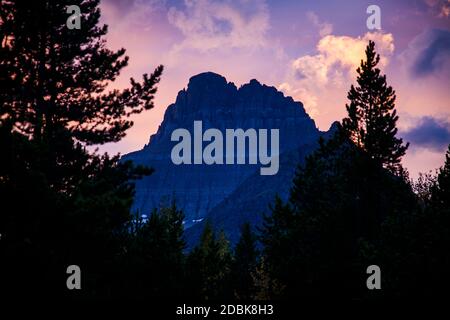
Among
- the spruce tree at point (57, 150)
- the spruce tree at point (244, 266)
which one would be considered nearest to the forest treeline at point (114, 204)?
the spruce tree at point (57, 150)

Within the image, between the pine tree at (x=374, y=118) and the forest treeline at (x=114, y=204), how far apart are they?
7 cm

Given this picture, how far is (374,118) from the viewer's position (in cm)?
2911

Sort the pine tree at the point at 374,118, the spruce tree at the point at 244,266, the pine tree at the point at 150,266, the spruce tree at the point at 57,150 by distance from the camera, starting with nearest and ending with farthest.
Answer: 1. the spruce tree at the point at 57,150
2. the pine tree at the point at 150,266
3. the pine tree at the point at 374,118
4. the spruce tree at the point at 244,266

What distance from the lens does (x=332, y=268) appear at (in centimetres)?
2623

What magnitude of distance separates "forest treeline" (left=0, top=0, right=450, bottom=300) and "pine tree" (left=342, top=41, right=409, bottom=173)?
2.7 inches

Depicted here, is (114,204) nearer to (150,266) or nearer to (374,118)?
(150,266)

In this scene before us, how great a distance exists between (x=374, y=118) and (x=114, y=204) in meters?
20.9

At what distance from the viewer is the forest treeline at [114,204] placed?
477 inches

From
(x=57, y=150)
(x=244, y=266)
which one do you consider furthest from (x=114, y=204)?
(x=244, y=266)

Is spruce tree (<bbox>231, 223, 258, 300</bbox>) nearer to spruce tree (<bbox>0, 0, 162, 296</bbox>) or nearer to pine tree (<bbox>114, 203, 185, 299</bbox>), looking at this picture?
pine tree (<bbox>114, 203, 185, 299</bbox>)

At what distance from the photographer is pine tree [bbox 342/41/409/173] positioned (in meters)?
28.3

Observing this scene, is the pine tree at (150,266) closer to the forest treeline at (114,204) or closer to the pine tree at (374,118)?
the forest treeline at (114,204)
